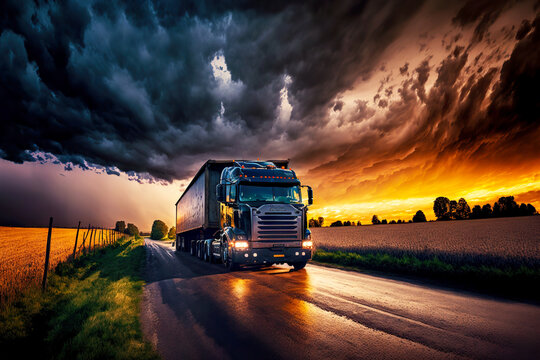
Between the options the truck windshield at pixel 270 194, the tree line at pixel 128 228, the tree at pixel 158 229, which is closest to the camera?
the truck windshield at pixel 270 194

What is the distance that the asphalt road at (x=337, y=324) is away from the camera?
3406 mm

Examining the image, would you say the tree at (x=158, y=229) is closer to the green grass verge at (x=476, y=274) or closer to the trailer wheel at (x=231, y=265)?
the trailer wheel at (x=231, y=265)

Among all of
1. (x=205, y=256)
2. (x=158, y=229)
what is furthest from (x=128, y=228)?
(x=205, y=256)

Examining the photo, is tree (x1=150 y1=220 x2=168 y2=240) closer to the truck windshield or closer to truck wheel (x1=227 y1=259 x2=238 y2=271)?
truck wheel (x1=227 y1=259 x2=238 y2=271)

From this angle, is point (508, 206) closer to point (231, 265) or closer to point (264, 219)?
point (264, 219)

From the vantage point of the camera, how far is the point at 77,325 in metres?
4.75

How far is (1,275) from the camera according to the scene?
838 centimetres

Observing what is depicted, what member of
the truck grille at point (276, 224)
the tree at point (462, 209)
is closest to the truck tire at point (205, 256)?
the truck grille at point (276, 224)

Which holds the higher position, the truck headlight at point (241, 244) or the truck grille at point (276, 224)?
the truck grille at point (276, 224)

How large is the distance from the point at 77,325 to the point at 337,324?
4475 mm

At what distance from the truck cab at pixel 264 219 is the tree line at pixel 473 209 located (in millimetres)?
68638

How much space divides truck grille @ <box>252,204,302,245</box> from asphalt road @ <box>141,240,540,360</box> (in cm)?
268

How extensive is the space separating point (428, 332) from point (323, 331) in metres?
1.52

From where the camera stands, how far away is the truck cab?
9.78 m
